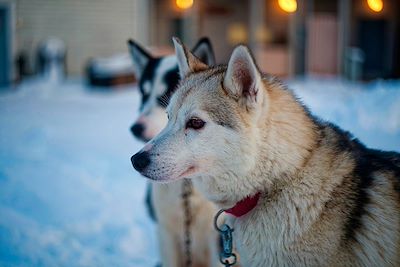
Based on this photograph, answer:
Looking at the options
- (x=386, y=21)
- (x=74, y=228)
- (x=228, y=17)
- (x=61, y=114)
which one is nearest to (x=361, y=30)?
(x=386, y=21)

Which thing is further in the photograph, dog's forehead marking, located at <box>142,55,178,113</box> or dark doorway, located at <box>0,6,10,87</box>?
dark doorway, located at <box>0,6,10,87</box>

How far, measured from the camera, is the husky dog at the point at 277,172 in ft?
6.76

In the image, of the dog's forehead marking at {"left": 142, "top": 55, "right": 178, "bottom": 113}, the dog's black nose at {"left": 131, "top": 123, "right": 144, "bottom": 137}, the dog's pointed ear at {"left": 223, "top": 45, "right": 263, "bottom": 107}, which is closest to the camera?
the dog's pointed ear at {"left": 223, "top": 45, "right": 263, "bottom": 107}

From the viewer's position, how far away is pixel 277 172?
7.22 ft

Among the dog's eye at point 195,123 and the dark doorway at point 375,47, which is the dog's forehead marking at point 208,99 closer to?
the dog's eye at point 195,123

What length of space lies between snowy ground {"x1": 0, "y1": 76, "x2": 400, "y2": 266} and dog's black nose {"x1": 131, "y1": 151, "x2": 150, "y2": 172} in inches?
65.7

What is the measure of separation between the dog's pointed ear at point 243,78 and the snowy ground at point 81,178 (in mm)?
2061

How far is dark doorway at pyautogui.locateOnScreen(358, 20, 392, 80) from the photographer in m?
16.4

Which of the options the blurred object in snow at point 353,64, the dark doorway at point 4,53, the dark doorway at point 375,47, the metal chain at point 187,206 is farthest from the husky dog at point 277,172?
the dark doorway at point 375,47

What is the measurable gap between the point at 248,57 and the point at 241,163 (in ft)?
1.70

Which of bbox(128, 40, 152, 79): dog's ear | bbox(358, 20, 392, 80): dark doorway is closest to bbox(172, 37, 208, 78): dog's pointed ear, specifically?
bbox(128, 40, 152, 79): dog's ear

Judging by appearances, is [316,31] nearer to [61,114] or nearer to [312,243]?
[61,114]

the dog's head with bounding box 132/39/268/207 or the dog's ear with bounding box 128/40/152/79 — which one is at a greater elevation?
the dog's ear with bounding box 128/40/152/79

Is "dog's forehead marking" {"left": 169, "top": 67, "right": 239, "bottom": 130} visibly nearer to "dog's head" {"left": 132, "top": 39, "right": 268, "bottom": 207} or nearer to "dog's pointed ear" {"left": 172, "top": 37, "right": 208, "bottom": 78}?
"dog's head" {"left": 132, "top": 39, "right": 268, "bottom": 207}
